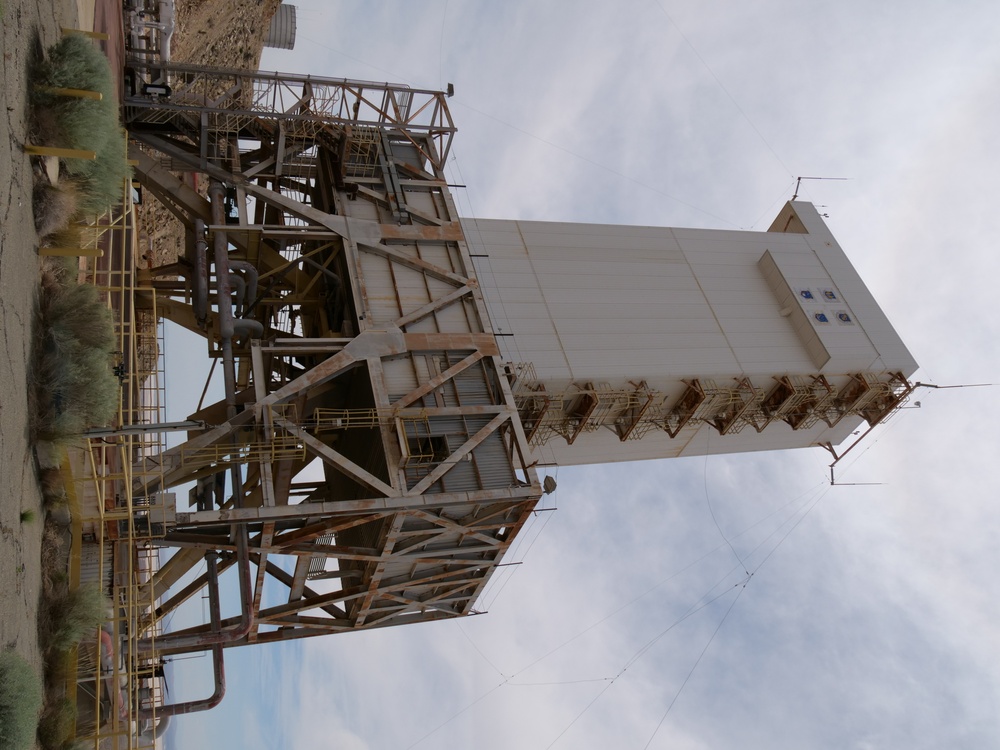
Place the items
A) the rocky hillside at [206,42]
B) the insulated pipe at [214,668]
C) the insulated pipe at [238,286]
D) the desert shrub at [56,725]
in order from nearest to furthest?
the desert shrub at [56,725] → the insulated pipe at [214,668] → the insulated pipe at [238,286] → the rocky hillside at [206,42]

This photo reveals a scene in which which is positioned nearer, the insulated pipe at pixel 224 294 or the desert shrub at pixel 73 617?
the desert shrub at pixel 73 617

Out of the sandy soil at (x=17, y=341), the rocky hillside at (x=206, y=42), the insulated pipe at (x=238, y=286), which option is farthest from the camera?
the rocky hillside at (x=206, y=42)

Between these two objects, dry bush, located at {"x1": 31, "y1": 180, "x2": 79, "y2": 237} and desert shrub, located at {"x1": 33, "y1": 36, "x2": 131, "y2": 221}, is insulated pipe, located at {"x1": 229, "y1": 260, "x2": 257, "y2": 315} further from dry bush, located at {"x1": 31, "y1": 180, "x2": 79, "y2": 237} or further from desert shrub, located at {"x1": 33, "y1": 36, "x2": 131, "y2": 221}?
dry bush, located at {"x1": 31, "y1": 180, "x2": 79, "y2": 237}

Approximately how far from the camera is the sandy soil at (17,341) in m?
12.0

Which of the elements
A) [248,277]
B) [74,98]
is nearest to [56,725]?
[74,98]

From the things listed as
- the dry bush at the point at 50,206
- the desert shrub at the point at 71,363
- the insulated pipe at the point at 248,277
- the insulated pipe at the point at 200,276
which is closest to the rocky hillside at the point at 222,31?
the insulated pipe at the point at 200,276

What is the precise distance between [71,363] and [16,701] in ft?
18.8

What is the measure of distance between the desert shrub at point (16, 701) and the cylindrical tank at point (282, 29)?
149 feet

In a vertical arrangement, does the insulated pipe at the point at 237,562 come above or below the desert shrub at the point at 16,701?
above

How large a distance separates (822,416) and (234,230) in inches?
822

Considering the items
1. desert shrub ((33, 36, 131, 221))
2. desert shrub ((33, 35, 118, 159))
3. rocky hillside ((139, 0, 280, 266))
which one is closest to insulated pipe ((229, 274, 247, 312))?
desert shrub ((33, 36, 131, 221))

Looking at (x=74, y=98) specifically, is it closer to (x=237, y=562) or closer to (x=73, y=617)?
(x=73, y=617)

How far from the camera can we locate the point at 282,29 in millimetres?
48750

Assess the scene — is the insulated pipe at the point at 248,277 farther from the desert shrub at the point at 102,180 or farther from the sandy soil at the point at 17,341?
the sandy soil at the point at 17,341
